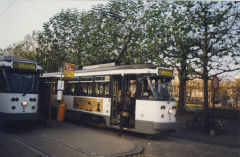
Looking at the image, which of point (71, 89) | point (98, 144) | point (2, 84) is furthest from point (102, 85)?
point (2, 84)

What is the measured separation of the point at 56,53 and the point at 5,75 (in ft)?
51.5

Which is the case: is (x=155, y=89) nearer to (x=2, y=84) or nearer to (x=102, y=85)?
(x=102, y=85)

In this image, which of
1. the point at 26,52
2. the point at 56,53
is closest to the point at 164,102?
the point at 56,53

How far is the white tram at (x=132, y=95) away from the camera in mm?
9742

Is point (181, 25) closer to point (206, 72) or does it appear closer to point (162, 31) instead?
point (162, 31)

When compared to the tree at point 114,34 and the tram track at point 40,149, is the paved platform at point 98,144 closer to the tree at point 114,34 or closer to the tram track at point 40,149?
the tram track at point 40,149

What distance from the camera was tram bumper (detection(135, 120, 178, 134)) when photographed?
31.2 feet

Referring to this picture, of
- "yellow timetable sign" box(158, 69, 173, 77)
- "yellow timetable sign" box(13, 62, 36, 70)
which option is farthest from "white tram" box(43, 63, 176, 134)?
"yellow timetable sign" box(13, 62, 36, 70)

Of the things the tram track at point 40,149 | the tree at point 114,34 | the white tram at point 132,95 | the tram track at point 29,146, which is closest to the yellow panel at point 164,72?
the white tram at point 132,95

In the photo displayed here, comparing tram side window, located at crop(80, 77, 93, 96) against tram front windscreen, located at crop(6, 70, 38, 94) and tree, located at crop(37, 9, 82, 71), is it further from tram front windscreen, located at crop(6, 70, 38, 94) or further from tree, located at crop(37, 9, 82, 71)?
tree, located at crop(37, 9, 82, 71)

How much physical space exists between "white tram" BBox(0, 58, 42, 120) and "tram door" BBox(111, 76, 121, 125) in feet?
11.4

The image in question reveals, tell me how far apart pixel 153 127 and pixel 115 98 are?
2537mm

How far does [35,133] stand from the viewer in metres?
9.60

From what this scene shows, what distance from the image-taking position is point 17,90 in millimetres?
9617
